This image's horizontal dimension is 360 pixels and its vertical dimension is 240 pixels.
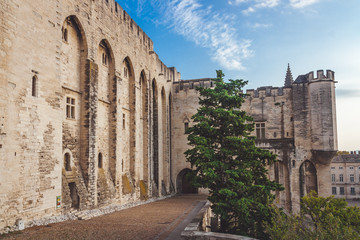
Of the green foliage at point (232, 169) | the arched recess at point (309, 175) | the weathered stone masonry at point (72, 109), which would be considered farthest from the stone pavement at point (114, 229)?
the arched recess at point (309, 175)

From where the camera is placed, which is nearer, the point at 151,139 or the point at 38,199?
the point at 38,199

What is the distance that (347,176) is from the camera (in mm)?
53375

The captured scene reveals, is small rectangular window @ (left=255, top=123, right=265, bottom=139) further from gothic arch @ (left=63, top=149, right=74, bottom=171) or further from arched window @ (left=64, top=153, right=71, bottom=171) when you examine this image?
arched window @ (left=64, top=153, right=71, bottom=171)

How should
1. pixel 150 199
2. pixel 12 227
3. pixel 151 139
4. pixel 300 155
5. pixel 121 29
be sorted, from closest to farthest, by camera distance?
pixel 12 227
pixel 121 29
pixel 150 199
pixel 151 139
pixel 300 155

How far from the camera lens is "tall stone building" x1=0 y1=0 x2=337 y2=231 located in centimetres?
1023

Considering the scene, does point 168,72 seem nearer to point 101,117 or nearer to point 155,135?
point 155,135

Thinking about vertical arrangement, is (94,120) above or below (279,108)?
below

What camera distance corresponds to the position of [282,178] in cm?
2603

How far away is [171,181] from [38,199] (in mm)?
17518

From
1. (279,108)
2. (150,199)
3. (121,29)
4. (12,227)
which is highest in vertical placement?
(121,29)

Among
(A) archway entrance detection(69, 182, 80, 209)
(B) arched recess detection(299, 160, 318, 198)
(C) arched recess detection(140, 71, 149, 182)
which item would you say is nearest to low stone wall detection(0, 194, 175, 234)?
(A) archway entrance detection(69, 182, 80, 209)

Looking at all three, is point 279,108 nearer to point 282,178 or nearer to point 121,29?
point 282,178

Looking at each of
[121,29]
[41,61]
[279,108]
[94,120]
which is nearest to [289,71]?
[279,108]

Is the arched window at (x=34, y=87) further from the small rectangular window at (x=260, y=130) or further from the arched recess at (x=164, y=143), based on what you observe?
the small rectangular window at (x=260, y=130)
